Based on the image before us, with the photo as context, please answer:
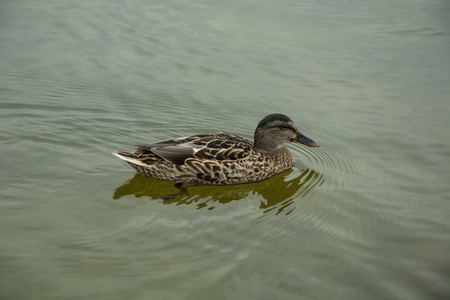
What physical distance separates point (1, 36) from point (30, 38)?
562 millimetres

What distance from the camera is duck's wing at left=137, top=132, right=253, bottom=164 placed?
280 inches

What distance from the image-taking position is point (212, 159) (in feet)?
23.6

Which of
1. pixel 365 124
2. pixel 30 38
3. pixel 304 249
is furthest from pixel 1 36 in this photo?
pixel 304 249

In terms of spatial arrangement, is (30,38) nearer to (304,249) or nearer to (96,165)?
(96,165)

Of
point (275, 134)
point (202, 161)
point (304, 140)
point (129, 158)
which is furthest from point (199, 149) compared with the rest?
point (304, 140)

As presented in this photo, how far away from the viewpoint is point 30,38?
10.8m

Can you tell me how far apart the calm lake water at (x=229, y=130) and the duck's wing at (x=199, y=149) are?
1.51ft

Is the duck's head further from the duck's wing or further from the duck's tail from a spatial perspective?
the duck's tail

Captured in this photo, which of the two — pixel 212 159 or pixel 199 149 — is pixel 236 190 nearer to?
pixel 212 159

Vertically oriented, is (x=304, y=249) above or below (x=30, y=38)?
below

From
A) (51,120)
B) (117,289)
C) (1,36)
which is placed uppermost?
(1,36)

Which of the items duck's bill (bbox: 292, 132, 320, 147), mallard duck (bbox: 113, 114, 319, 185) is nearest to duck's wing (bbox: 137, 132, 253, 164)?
mallard duck (bbox: 113, 114, 319, 185)

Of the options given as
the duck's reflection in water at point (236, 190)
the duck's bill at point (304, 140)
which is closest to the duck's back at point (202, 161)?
the duck's reflection in water at point (236, 190)

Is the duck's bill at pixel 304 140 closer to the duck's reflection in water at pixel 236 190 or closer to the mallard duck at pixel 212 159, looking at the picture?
the mallard duck at pixel 212 159
